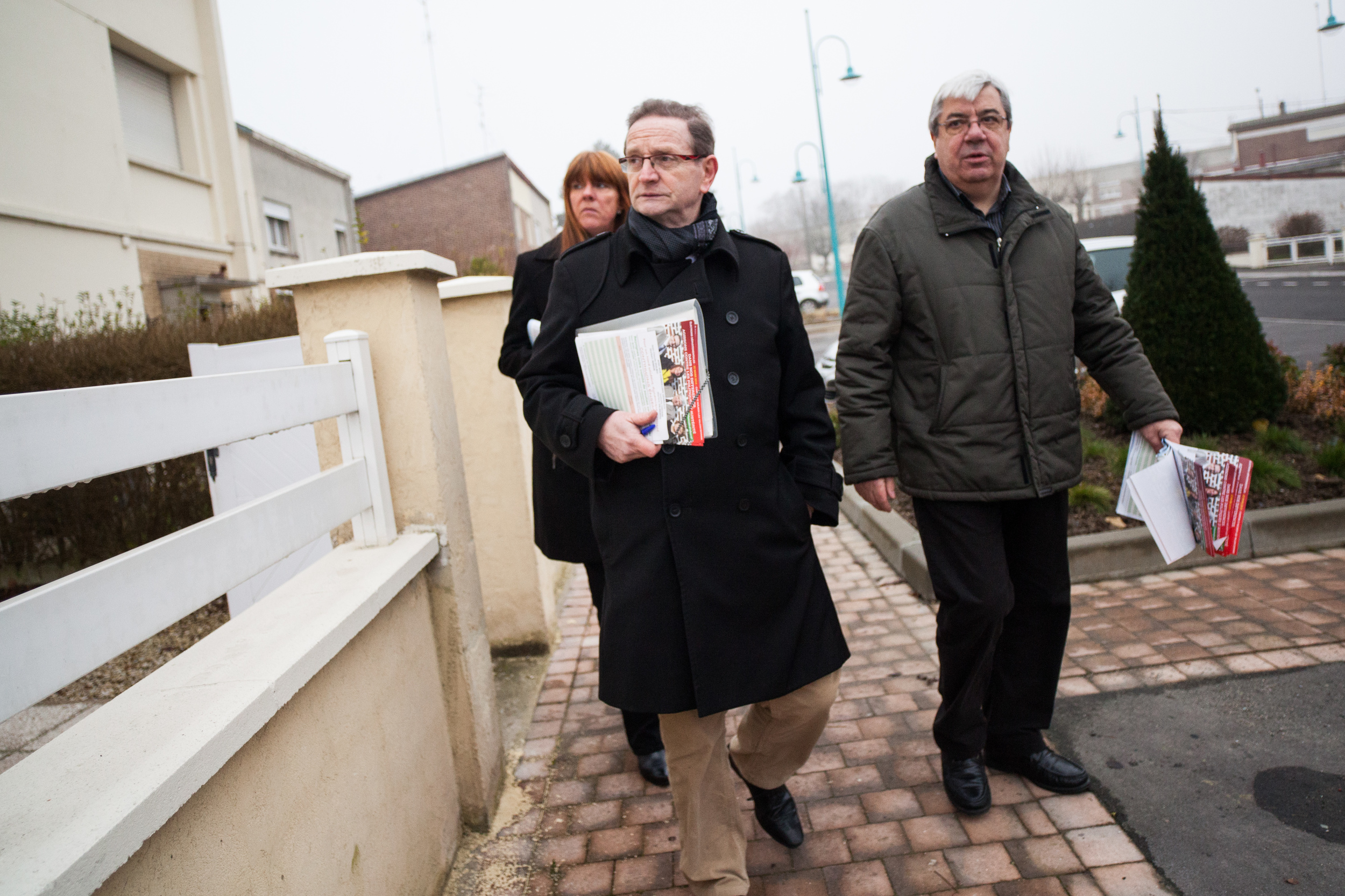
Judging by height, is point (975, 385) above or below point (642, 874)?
above

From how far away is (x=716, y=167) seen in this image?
2.58 m

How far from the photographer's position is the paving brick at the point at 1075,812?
9.00 ft

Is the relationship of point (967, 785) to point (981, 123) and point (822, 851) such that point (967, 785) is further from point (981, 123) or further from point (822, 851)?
point (981, 123)

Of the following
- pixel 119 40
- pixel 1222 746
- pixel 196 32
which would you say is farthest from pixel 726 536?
pixel 196 32

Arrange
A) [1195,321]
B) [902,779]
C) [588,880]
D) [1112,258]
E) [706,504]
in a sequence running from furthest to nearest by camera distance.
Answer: [1112,258]
[1195,321]
[902,779]
[588,880]
[706,504]

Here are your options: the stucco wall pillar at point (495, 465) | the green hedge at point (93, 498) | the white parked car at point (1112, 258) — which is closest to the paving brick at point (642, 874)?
the stucco wall pillar at point (495, 465)

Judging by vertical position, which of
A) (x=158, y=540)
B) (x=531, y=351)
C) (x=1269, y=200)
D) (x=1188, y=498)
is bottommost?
(x=1188, y=498)

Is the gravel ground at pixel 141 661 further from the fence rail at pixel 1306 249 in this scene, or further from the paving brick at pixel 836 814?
the fence rail at pixel 1306 249

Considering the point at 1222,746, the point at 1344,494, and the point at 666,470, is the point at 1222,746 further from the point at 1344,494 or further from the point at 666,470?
the point at 1344,494

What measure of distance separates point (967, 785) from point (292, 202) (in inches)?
921

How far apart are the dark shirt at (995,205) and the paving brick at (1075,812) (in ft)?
5.87

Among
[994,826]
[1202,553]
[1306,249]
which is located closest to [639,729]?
[994,826]

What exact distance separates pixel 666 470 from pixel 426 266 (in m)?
1.04

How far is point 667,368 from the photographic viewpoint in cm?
221
